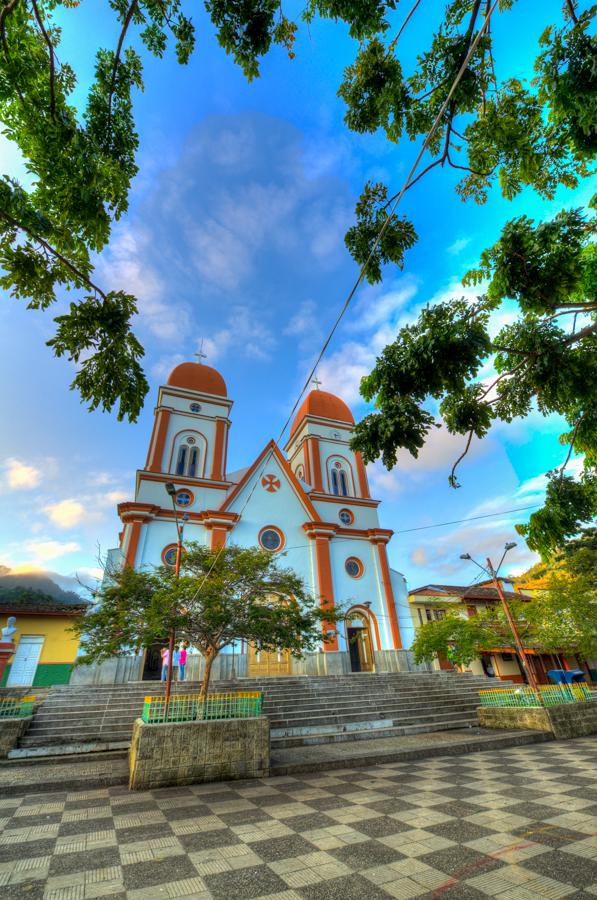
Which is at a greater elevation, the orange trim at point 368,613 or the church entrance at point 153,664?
the orange trim at point 368,613

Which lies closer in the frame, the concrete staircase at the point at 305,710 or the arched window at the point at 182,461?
the concrete staircase at the point at 305,710

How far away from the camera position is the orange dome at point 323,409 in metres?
29.3

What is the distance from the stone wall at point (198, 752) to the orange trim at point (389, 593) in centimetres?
1516

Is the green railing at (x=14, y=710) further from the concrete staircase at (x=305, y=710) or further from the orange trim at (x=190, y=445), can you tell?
the orange trim at (x=190, y=445)

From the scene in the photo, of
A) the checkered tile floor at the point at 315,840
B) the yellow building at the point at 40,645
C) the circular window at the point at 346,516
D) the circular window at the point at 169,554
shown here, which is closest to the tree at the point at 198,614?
the checkered tile floor at the point at 315,840

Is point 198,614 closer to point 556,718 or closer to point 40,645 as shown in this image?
point 556,718

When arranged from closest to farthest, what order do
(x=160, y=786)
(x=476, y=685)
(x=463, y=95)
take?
(x=463, y=95) < (x=160, y=786) < (x=476, y=685)

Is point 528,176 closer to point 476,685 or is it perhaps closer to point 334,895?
point 334,895

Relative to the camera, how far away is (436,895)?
3.15 meters

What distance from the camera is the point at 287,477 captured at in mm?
23891

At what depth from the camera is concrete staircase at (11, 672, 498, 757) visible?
34.4ft

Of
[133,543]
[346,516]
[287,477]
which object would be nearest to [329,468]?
[346,516]

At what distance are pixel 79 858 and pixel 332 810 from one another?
307cm

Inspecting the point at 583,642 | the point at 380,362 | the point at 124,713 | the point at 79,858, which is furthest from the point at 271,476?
the point at 79,858
